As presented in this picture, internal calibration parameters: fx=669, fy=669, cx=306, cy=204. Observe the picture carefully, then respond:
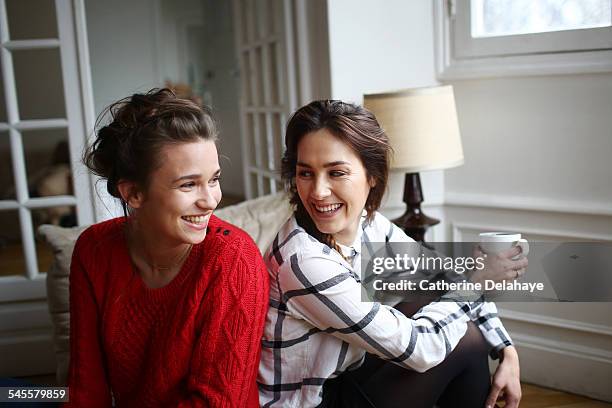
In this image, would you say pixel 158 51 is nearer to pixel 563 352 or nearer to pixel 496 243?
pixel 563 352

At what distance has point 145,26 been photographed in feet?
24.0

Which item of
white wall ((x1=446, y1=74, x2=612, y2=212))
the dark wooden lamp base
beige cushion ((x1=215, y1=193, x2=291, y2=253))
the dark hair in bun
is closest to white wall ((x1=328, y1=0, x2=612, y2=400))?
white wall ((x1=446, y1=74, x2=612, y2=212))

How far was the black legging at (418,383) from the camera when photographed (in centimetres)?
160

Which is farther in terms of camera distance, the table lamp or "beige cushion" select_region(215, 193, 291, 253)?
"beige cushion" select_region(215, 193, 291, 253)

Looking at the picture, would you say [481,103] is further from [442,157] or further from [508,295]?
[508,295]

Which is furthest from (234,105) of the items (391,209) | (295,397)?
(295,397)

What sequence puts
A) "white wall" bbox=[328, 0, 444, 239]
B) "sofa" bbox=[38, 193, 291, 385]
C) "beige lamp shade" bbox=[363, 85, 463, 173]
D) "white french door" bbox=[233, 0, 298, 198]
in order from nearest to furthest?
"sofa" bbox=[38, 193, 291, 385] < "beige lamp shade" bbox=[363, 85, 463, 173] < "white wall" bbox=[328, 0, 444, 239] < "white french door" bbox=[233, 0, 298, 198]

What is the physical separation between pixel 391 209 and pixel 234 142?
480 cm

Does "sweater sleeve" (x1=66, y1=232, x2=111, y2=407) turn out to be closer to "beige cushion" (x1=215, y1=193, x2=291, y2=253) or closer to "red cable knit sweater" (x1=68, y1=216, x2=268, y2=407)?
"red cable knit sweater" (x1=68, y1=216, x2=268, y2=407)

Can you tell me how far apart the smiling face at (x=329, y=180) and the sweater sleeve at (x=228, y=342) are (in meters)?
0.23

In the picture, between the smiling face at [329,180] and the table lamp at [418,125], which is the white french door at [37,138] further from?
the smiling face at [329,180]

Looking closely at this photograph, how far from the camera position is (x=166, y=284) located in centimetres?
153

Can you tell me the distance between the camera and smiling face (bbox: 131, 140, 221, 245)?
55.9 inches

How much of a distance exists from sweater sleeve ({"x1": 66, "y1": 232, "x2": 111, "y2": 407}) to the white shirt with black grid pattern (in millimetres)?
381
